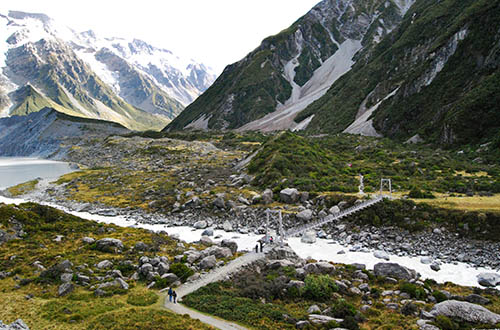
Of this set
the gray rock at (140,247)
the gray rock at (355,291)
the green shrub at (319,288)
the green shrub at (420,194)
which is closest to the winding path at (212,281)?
the green shrub at (319,288)

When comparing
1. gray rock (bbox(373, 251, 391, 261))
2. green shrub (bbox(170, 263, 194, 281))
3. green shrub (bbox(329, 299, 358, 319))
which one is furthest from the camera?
gray rock (bbox(373, 251, 391, 261))

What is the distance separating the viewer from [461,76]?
89.0 metres

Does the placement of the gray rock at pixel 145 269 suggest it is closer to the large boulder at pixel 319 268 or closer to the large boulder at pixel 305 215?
the large boulder at pixel 319 268

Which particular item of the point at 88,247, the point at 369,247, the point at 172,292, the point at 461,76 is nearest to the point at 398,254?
the point at 369,247

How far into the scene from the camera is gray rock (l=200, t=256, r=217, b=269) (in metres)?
27.5

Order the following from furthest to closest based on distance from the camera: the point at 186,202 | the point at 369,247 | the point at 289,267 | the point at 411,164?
1. the point at 411,164
2. the point at 186,202
3. the point at 369,247
4. the point at 289,267

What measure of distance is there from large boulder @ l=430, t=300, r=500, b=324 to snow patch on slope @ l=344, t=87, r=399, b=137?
100555 mm

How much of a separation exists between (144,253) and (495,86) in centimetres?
8498

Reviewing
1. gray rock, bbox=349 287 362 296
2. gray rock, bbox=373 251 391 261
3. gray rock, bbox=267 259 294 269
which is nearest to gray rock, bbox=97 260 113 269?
gray rock, bbox=267 259 294 269

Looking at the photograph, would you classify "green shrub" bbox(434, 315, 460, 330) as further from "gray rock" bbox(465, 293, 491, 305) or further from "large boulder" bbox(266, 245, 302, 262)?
"large boulder" bbox(266, 245, 302, 262)

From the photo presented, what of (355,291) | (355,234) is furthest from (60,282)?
(355,234)

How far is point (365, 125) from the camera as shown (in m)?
122

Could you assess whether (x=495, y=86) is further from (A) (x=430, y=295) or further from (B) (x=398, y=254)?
(A) (x=430, y=295)

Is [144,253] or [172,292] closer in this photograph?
[172,292]
